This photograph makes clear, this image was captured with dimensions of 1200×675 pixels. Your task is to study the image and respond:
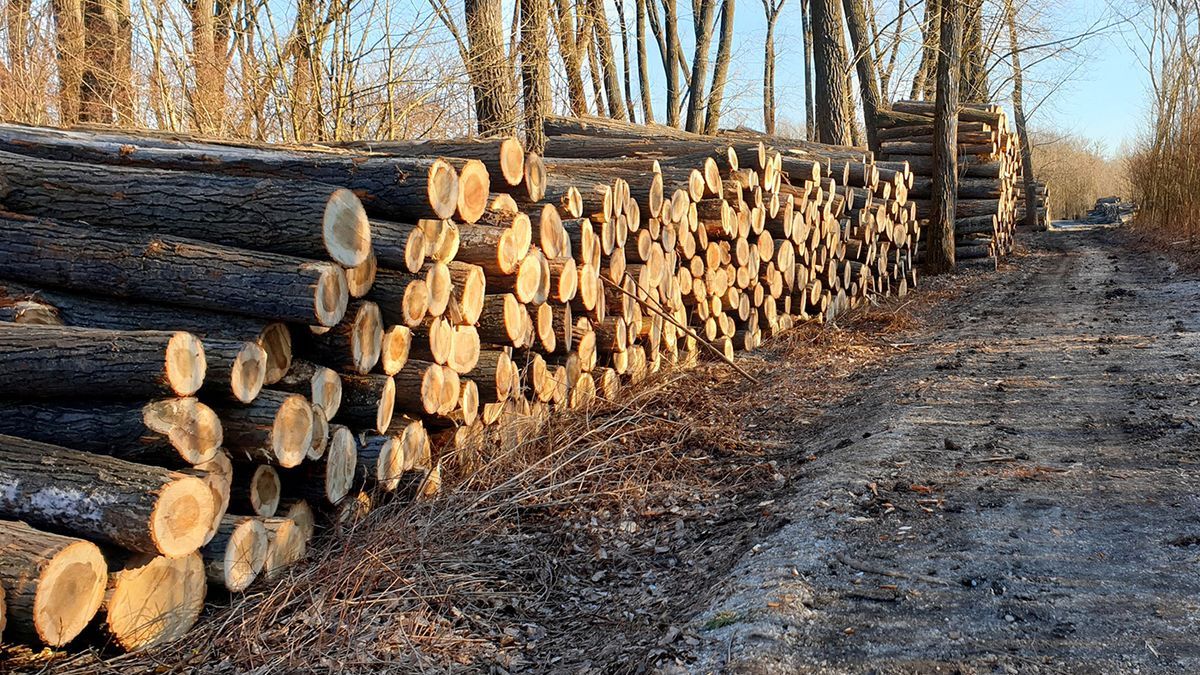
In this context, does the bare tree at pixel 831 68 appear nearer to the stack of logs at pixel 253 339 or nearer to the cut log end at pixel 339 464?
the stack of logs at pixel 253 339

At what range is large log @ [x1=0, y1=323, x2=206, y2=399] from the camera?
10.7 feet

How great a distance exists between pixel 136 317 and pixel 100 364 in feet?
2.10

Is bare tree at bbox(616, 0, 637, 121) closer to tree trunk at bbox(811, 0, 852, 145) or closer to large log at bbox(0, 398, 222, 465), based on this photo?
tree trunk at bbox(811, 0, 852, 145)

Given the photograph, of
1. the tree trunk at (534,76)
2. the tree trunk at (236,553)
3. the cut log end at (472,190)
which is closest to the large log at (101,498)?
the tree trunk at (236,553)

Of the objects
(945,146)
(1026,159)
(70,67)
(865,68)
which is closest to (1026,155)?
(1026,159)

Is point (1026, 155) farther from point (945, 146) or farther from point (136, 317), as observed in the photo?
point (136, 317)

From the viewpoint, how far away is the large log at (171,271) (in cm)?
381

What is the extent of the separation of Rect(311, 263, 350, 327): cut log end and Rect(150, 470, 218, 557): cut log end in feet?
2.92

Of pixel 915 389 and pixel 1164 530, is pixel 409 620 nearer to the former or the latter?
pixel 1164 530

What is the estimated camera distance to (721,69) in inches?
841

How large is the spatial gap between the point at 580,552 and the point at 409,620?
3.17ft

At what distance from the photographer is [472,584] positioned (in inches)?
145

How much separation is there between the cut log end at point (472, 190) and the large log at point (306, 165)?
0.08 metres

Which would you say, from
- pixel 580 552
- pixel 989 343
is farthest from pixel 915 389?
pixel 580 552
